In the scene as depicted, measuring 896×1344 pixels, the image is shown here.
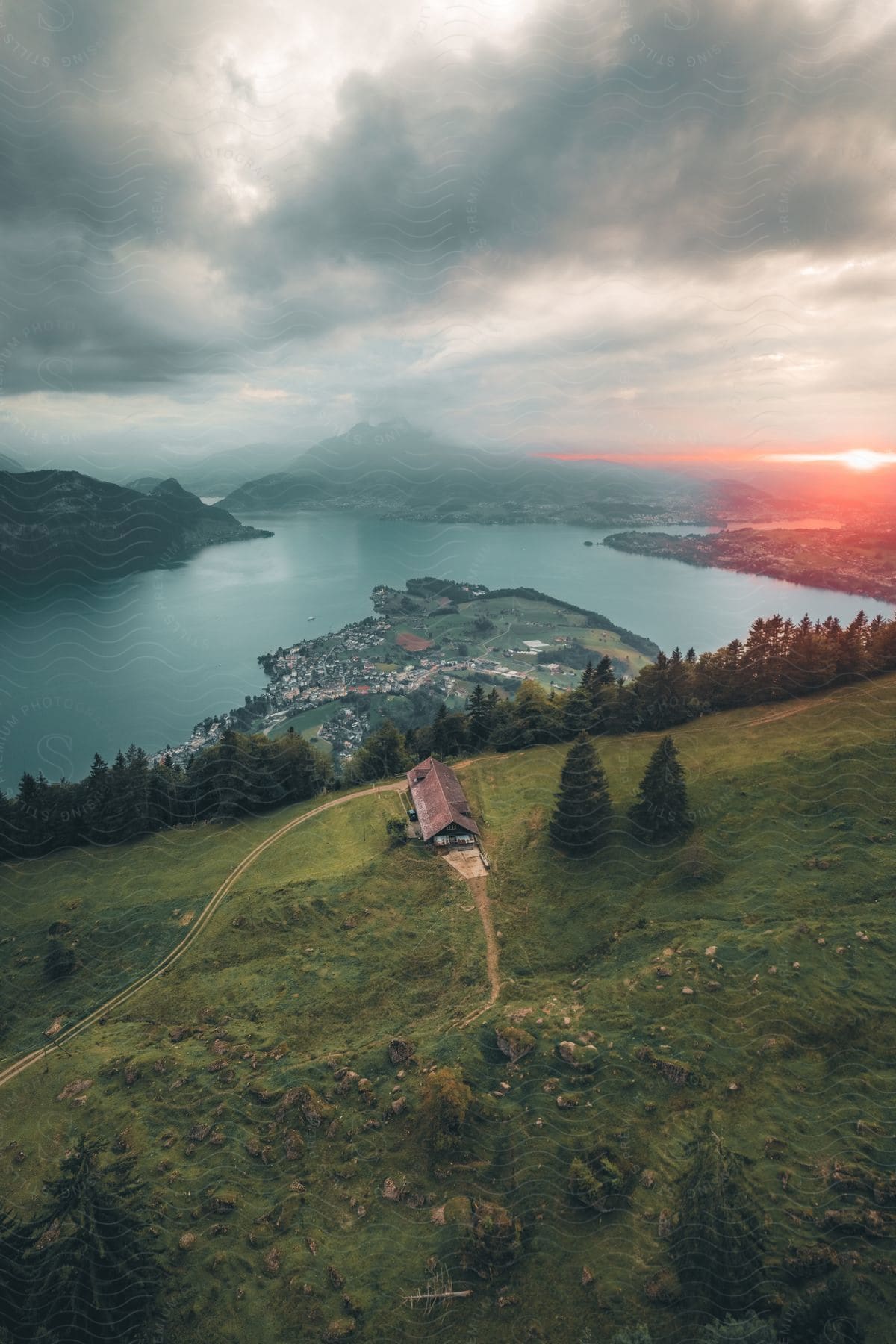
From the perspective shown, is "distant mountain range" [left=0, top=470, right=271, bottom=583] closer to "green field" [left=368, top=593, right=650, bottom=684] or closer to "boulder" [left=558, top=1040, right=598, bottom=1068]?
"green field" [left=368, top=593, right=650, bottom=684]

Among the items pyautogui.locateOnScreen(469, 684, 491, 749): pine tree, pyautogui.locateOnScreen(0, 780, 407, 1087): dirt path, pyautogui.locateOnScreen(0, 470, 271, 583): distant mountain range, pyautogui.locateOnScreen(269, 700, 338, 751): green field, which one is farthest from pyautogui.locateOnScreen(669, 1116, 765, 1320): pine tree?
pyautogui.locateOnScreen(0, 470, 271, 583): distant mountain range

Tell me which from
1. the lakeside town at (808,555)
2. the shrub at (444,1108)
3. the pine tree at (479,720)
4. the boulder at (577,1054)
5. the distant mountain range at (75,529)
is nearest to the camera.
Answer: the shrub at (444,1108)

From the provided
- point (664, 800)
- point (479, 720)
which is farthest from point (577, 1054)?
point (479, 720)

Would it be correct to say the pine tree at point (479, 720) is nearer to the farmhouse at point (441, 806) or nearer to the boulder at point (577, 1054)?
the farmhouse at point (441, 806)

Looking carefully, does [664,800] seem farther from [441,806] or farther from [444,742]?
[444,742]

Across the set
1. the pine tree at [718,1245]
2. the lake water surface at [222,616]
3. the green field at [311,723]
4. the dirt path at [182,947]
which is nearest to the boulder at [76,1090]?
the dirt path at [182,947]

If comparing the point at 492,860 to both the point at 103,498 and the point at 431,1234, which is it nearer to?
the point at 431,1234
